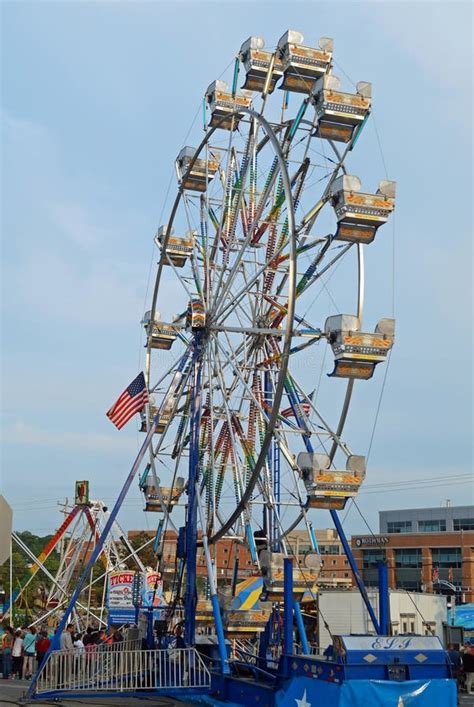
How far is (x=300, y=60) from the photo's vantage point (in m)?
22.9

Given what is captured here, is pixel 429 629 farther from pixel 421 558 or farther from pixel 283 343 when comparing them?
pixel 421 558

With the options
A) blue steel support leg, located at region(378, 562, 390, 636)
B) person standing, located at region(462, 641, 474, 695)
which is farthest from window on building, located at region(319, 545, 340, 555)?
blue steel support leg, located at region(378, 562, 390, 636)

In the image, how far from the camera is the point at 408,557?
78.3m

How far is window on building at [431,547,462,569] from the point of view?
7531 centimetres

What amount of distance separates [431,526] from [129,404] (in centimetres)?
6984

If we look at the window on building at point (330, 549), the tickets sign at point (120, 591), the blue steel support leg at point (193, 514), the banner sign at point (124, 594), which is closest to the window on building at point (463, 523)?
the window on building at point (330, 549)

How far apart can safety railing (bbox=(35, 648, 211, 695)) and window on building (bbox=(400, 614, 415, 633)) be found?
1103cm

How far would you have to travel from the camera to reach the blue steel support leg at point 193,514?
65.1 feet

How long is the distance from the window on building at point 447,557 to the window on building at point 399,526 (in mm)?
15926

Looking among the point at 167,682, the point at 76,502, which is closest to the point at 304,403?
the point at 167,682

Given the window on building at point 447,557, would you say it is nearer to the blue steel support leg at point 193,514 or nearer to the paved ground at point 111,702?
the paved ground at point 111,702

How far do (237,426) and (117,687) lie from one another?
7.17 metres

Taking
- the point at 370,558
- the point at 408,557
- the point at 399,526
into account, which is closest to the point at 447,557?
the point at 408,557

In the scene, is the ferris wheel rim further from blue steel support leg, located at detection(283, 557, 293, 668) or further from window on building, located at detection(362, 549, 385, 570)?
window on building, located at detection(362, 549, 385, 570)
